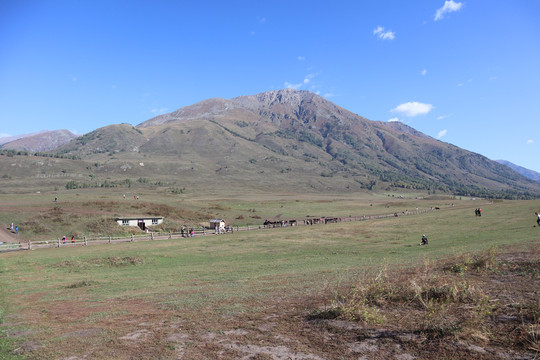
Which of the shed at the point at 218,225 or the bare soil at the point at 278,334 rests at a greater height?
the bare soil at the point at 278,334

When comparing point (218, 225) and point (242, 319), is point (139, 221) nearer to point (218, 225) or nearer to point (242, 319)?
point (218, 225)

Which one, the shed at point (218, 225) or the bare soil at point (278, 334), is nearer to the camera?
the bare soil at point (278, 334)

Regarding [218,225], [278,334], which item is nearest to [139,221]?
[218,225]

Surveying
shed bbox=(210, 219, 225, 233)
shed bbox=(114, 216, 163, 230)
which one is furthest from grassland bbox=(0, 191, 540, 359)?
shed bbox=(114, 216, 163, 230)

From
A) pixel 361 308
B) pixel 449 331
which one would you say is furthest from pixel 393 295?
pixel 449 331

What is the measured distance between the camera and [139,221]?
60.2 metres

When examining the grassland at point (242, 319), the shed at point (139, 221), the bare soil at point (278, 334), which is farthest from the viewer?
the shed at point (139, 221)

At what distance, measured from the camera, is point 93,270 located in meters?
23.0

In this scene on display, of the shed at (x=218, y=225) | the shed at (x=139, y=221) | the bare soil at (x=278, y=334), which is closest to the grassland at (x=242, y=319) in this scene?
the bare soil at (x=278, y=334)

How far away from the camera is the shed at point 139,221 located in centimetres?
5797

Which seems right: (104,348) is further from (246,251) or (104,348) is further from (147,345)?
(246,251)

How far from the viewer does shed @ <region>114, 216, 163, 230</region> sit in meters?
58.0

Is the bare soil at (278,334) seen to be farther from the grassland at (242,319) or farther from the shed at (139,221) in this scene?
the shed at (139,221)

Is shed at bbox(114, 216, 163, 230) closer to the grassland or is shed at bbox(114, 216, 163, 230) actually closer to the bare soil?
the grassland
